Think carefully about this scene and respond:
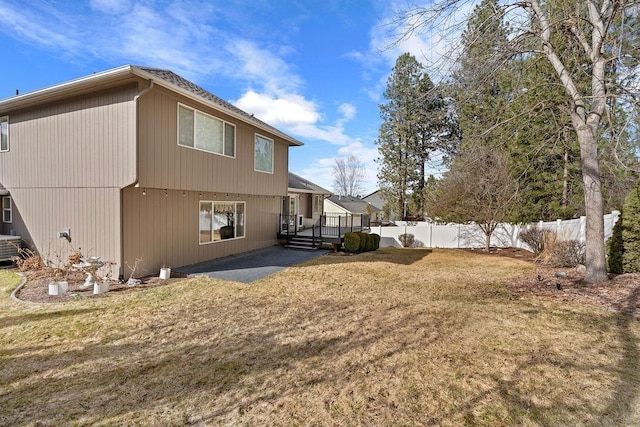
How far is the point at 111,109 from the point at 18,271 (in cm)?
510

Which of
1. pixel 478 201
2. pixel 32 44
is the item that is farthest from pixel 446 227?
pixel 32 44

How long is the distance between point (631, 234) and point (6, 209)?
17442mm

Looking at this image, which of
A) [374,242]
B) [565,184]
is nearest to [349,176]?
[565,184]

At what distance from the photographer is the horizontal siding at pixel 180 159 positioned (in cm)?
736

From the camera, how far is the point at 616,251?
741 centimetres

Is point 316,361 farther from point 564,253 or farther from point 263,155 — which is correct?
point 263,155

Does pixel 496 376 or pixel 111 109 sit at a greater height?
pixel 111 109

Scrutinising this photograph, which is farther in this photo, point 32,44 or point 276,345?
point 32,44

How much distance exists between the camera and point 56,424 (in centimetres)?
258

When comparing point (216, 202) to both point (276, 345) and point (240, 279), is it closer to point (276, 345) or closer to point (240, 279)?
point (240, 279)

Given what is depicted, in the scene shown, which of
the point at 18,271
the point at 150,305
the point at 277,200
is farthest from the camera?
the point at 277,200

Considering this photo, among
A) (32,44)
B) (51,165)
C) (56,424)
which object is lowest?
(56,424)

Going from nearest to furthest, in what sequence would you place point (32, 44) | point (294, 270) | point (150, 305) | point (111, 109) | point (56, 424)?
point (56, 424) → point (150, 305) → point (111, 109) → point (294, 270) → point (32, 44)

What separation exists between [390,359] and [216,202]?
8.11m
